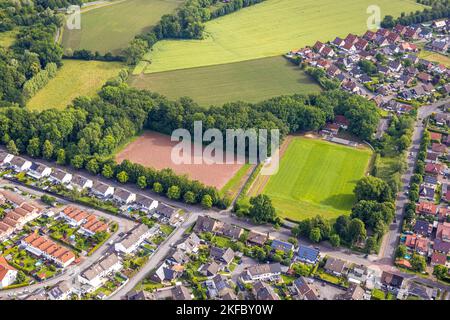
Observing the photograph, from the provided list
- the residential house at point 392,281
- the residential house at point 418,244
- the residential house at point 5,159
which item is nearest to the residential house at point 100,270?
the residential house at point 5,159

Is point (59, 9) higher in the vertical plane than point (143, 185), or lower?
higher

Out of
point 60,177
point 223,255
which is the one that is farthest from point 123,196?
point 223,255

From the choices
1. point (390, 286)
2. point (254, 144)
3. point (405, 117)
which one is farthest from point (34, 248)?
point (405, 117)

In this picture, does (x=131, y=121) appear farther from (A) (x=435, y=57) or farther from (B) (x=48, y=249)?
(A) (x=435, y=57)

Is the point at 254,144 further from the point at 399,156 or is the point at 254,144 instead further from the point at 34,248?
the point at 34,248

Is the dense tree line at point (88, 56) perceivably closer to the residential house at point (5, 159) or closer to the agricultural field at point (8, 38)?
the agricultural field at point (8, 38)

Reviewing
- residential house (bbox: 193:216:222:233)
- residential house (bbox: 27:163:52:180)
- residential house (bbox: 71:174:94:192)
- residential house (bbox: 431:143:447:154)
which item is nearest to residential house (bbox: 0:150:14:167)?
residential house (bbox: 27:163:52:180)
